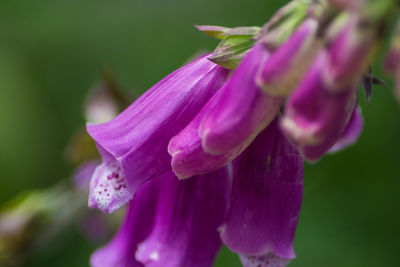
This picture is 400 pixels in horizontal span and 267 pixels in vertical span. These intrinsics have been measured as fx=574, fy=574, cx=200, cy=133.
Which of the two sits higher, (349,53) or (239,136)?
(349,53)

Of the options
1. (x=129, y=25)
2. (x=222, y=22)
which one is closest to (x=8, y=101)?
(x=129, y=25)

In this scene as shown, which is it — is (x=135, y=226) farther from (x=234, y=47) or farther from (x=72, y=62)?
(x=72, y=62)

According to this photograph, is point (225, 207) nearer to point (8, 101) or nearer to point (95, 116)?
point (95, 116)

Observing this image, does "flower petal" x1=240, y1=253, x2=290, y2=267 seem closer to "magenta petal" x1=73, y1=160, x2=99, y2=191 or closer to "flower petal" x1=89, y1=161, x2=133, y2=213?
"flower petal" x1=89, y1=161, x2=133, y2=213

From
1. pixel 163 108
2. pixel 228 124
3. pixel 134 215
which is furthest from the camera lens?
pixel 134 215

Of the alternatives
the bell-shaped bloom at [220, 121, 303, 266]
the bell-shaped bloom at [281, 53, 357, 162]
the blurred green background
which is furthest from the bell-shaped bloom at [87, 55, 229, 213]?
the blurred green background

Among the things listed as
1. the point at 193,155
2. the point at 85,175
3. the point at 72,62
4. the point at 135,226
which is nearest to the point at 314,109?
the point at 193,155
